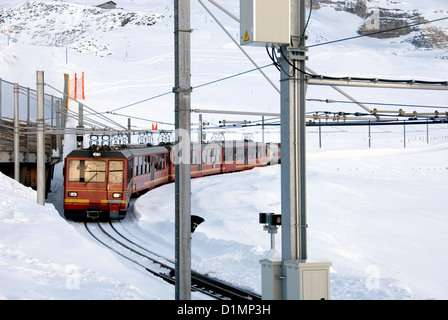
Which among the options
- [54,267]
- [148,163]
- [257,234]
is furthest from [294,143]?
[148,163]

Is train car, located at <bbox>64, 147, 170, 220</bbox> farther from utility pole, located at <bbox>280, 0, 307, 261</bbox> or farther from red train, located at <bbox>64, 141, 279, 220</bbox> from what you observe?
utility pole, located at <bbox>280, 0, 307, 261</bbox>

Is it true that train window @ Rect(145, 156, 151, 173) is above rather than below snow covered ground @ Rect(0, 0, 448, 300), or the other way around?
above

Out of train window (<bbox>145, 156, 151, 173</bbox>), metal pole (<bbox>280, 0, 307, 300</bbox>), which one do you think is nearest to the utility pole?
metal pole (<bbox>280, 0, 307, 300</bbox>)

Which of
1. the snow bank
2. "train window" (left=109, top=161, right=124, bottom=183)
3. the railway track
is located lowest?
the railway track

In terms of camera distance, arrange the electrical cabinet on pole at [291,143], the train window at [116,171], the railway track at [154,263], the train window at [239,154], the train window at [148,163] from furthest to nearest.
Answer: the train window at [239,154]
the train window at [148,163]
the train window at [116,171]
the railway track at [154,263]
the electrical cabinet on pole at [291,143]

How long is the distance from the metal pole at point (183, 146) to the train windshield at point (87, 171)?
14271mm

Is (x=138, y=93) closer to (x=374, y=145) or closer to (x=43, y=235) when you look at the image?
(x=374, y=145)

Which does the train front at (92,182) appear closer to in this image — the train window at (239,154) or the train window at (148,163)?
the train window at (148,163)

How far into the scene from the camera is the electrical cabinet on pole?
30.1 feet

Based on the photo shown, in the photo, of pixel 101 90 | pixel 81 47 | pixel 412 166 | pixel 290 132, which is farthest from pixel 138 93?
pixel 290 132

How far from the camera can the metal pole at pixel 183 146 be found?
37.1 feet

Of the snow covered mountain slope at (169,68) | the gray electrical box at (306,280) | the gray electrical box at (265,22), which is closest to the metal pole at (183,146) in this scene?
the gray electrical box at (265,22)

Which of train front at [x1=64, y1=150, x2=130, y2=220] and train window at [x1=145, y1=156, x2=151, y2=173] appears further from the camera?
train window at [x1=145, y1=156, x2=151, y2=173]

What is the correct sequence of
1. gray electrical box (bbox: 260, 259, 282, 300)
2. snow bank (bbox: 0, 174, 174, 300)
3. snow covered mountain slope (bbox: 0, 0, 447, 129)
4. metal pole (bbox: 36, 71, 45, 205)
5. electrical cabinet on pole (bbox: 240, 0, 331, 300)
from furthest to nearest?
snow covered mountain slope (bbox: 0, 0, 447, 129), metal pole (bbox: 36, 71, 45, 205), snow bank (bbox: 0, 174, 174, 300), gray electrical box (bbox: 260, 259, 282, 300), electrical cabinet on pole (bbox: 240, 0, 331, 300)
